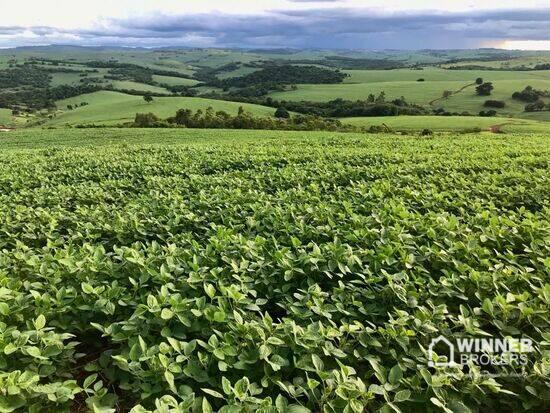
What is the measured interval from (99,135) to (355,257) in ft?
193

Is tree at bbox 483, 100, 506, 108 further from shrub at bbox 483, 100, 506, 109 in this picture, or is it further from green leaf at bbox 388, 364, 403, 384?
green leaf at bbox 388, 364, 403, 384

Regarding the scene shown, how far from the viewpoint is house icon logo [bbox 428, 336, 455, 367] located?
323cm

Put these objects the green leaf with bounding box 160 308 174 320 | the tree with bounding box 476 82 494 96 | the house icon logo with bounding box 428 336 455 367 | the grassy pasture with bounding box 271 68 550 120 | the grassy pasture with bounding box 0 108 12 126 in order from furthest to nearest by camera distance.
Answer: the tree with bounding box 476 82 494 96, the grassy pasture with bounding box 271 68 550 120, the grassy pasture with bounding box 0 108 12 126, the green leaf with bounding box 160 308 174 320, the house icon logo with bounding box 428 336 455 367

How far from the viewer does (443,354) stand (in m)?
3.59

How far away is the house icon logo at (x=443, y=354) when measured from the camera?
10.6 ft

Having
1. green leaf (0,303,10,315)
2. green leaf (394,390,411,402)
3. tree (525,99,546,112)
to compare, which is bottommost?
tree (525,99,546,112)

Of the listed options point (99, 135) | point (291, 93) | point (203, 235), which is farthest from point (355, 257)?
point (291, 93)

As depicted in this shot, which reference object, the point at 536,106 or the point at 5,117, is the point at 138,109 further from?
the point at 536,106

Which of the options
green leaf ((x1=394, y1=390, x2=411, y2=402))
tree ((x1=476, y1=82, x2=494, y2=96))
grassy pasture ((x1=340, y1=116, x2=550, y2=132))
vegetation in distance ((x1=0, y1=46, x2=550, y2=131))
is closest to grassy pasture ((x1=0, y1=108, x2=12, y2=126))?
vegetation in distance ((x1=0, y1=46, x2=550, y2=131))

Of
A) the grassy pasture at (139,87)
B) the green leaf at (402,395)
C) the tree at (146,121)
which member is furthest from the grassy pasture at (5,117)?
the green leaf at (402,395)

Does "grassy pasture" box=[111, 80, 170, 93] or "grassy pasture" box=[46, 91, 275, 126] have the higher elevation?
"grassy pasture" box=[111, 80, 170, 93]

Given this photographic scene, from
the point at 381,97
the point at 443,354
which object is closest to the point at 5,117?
the point at 381,97

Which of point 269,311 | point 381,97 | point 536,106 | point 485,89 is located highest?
point 485,89

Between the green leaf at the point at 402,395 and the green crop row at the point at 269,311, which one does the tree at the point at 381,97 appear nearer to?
the green crop row at the point at 269,311
